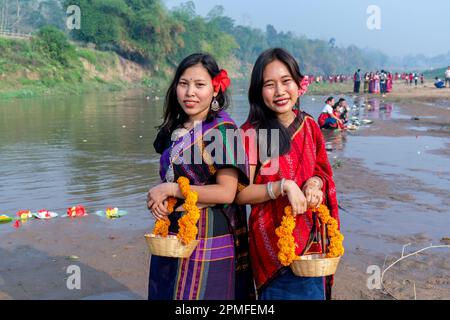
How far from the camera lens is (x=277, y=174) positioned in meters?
2.39

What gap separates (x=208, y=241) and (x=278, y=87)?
31.9 inches

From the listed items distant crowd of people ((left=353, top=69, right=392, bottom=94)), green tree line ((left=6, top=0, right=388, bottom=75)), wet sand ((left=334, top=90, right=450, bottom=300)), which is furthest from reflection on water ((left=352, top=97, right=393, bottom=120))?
green tree line ((left=6, top=0, right=388, bottom=75))

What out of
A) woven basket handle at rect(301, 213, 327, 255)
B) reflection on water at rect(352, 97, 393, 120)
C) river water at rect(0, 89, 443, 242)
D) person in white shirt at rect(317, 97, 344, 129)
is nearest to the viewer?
woven basket handle at rect(301, 213, 327, 255)

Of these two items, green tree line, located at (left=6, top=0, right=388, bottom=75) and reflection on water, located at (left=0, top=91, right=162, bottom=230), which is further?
green tree line, located at (left=6, top=0, right=388, bottom=75)

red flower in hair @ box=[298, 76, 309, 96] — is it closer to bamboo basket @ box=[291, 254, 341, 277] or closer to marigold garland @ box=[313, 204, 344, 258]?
marigold garland @ box=[313, 204, 344, 258]

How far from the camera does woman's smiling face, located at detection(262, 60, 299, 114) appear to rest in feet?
7.95

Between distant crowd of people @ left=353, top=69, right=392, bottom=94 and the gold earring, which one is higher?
distant crowd of people @ left=353, top=69, right=392, bottom=94

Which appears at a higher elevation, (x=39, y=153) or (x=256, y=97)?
(x=256, y=97)

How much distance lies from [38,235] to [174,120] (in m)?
3.22

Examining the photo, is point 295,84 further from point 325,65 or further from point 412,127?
point 325,65

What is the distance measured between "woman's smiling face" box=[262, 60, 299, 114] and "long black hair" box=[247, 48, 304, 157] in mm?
19
